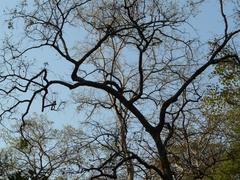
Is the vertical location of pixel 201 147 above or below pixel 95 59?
below

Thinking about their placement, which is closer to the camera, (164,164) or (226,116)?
(164,164)

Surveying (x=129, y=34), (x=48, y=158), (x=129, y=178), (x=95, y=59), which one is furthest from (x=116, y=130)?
(x=48, y=158)

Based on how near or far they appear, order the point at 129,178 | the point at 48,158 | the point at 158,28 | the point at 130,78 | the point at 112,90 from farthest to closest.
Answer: the point at 48,158 < the point at 130,78 < the point at 129,178 < the point at 158,28 < the point at 112,90

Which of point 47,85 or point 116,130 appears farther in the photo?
point 116,130

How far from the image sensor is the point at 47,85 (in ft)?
38.5

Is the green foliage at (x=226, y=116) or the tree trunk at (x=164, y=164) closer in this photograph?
the tree trunk at (x=164, y=164)

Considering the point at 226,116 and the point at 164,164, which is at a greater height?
the point at 226,116

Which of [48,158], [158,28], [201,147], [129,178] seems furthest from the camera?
[48,158]

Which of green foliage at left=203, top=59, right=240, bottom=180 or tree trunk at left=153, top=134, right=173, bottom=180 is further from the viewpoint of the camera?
green foliage at left=203, top=59, right=240, bottom=180

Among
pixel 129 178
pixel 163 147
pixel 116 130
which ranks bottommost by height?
pixel 163 147

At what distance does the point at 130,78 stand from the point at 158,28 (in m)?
8.87

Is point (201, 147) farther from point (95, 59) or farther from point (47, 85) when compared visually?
point (47, 85)

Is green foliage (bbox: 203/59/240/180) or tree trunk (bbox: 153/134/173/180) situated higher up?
green foliage (bbox: 203/59/240/180)

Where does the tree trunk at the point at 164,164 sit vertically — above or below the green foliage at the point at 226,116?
below
